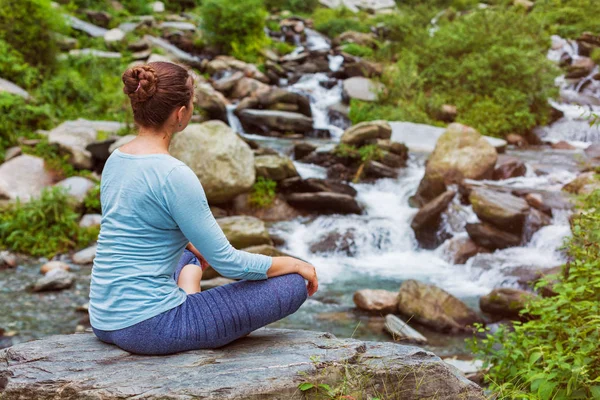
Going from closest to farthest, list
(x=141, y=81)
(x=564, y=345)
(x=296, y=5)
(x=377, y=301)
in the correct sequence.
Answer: (x=141, y=81) → (x=564, y=345) → (x=377, y=301) → (x=296, y=5)

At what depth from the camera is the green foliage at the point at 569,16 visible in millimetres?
21969

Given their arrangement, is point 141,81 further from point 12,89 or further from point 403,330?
point 12,89

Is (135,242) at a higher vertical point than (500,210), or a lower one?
higher

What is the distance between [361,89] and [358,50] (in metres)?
4.81

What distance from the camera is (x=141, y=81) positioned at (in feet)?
7.74

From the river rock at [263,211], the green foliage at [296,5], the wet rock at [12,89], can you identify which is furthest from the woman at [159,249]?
the green foliage at [296,5]

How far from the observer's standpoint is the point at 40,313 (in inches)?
260

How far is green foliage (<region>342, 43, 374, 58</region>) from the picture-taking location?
21.6 m

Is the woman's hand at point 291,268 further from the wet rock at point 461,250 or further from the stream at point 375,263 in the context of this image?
the wet rock at point 461,250

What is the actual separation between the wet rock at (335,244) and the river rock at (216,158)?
1716 millimetres

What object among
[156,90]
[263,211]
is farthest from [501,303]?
[156,90]

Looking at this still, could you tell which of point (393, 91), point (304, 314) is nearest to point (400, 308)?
point (304, 314)

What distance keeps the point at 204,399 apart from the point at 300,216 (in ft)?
27.0

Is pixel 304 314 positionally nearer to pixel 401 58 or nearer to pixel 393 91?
pixel 393 91
